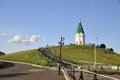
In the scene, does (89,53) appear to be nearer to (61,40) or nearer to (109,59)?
(109,59)

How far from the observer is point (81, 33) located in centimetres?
13488

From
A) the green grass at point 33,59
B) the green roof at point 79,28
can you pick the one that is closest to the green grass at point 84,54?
the green grass at point 33,59

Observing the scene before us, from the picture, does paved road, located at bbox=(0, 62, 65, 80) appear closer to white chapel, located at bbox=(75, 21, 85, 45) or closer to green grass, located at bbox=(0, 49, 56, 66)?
green grass, located at bbox=(0, 49, 56, 66)

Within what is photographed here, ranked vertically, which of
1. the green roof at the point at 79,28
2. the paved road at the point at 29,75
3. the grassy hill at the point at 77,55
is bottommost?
the paved road at the point at 29,75

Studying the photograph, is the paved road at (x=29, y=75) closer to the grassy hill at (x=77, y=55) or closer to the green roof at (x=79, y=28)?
the grassy hill at (x=77, y=55)

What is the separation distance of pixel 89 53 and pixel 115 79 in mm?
Answer: 66292

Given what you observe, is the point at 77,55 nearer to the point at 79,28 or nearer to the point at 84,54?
the point at 84,54

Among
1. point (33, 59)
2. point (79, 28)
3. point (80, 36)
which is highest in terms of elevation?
point (79, 28)

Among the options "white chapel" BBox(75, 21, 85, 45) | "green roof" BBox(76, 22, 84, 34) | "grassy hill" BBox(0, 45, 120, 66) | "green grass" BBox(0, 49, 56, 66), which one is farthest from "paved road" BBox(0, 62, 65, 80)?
"green roof" BBox(76, 22, 84, 34)

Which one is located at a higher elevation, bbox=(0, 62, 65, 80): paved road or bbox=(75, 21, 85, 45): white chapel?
bbox=(75, 21, 85, 45): white chapel

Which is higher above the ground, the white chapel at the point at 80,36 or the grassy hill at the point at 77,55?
the white chapel at the point at 80,36

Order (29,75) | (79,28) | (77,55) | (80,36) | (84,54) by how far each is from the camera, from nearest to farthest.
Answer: (29,75)
(77,55)
(84,54)
(80,36)
(79,28)

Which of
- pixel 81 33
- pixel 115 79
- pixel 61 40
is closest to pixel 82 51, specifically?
pixel 81 33

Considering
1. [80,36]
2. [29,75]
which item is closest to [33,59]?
[29,75]
